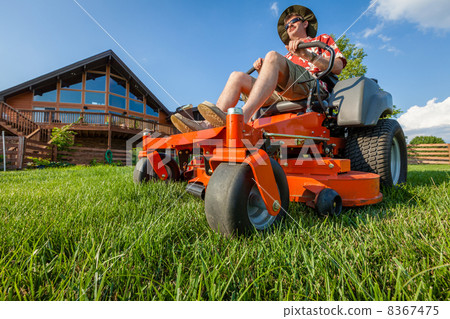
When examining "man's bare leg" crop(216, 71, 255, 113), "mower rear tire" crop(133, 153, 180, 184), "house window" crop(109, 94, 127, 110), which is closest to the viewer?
"man's bare leg" crop(216, 71, 255, 113)

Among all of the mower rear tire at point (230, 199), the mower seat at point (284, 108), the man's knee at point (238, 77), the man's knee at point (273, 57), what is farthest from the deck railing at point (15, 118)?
the mower rear tire at point (230, 199)

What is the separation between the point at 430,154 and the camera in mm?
17344

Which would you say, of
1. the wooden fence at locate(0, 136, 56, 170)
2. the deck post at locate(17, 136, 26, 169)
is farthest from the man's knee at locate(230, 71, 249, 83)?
the deck post at locate(17, 136, 26, 169)

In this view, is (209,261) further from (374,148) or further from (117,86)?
(117,86)

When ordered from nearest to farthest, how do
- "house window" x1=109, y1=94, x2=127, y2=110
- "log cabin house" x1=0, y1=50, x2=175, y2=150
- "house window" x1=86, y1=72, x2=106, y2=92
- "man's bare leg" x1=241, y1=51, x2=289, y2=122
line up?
1. "man's bare leg" x1=241, y1=51, x2=289, y2=122
2. "log cabin house" x1=0, y1=50, x2=175, y2=150
3. "house window" x1=86, y1=72, x2=106, y2=92
4. "house window" x1=109, y1=94, x2=127, y2=110

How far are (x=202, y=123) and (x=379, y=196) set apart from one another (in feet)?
5.01

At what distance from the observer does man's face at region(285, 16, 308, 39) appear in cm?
267

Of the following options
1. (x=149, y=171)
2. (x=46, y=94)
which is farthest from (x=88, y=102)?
(x=149, y=171)

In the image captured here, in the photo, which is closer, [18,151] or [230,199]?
[230,199]

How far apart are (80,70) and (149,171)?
58.5ft

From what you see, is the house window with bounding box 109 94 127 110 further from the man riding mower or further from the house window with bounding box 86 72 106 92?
the man riding mower

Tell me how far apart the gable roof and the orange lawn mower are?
675 inches

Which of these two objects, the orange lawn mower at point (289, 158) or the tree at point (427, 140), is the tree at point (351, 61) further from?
the tree at point (427, 140)
